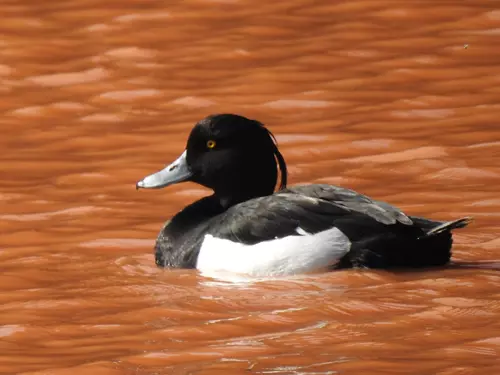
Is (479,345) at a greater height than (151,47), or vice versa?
(151,47)

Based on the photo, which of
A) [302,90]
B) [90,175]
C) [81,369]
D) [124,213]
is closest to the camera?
[81,369]

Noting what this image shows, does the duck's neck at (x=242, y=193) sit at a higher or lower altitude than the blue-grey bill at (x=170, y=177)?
lower

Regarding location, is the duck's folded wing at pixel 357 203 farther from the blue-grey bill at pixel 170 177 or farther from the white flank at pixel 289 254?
the blue-grey bill at pixel 170 177

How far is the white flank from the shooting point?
22.3 ft

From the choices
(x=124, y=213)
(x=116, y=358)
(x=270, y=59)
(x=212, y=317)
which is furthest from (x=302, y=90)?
(x=116, y=358)

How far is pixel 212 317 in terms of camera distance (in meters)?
6.09

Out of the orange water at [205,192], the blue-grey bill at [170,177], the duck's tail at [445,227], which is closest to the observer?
the orange water at [205,192]

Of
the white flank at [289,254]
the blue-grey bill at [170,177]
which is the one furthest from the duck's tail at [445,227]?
the blue-grey bill at [170,177]

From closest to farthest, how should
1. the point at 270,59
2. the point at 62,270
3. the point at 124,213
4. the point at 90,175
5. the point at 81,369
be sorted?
1. the point at 81,369
2. the point at 62,270
3. the point at 124,213
4. the point at 90,175
5. the point at 270,59

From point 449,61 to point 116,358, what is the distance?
19.9 feet

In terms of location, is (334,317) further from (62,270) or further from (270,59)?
(270,59)

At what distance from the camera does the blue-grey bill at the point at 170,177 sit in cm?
771

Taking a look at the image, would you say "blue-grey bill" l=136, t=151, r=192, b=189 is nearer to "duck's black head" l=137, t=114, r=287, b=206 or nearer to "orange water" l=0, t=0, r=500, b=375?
"duck's black head" l=137, t=114, r=287, b=206

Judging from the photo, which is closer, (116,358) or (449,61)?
(116,358)
